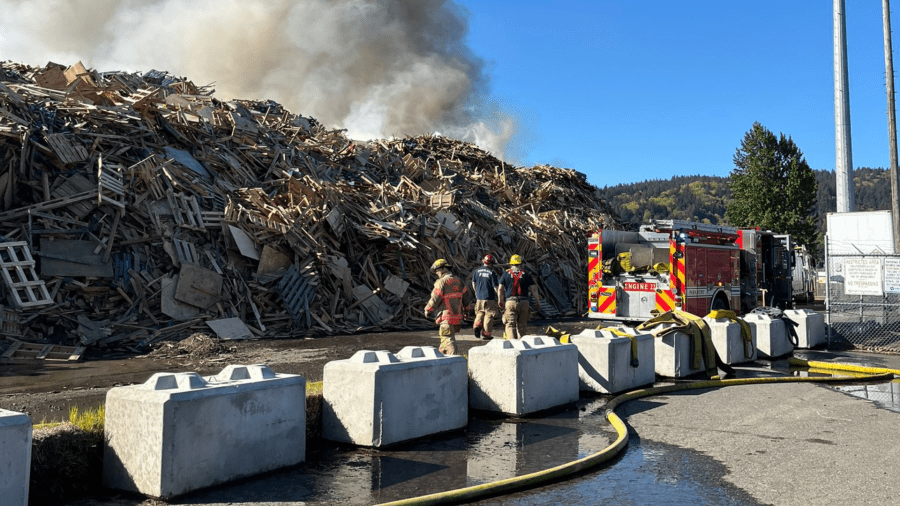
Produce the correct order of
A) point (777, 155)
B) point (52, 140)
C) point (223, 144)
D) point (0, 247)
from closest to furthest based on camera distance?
point (0, 247) → point (52, 140) → point (223, 144) → point (777, 155)

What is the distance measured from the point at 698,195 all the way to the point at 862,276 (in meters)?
163

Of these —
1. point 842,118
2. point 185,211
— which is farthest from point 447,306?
point 842,118

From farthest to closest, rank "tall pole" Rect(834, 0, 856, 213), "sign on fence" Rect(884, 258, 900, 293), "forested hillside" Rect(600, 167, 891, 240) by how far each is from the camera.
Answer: "forested hillside" Rect(600, 167, 891, 240), "tall pole" Rect(834, 0, 856, 213), "sign on fence" Rect(884, 258, 900, 293)

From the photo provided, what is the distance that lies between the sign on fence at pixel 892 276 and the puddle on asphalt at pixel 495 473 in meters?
9.63

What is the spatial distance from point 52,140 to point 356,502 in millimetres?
14680

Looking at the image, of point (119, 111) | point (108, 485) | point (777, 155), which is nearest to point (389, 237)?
point (119, 111)

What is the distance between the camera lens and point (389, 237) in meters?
19.7

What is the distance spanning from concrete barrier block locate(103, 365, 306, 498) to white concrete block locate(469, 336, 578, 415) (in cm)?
275

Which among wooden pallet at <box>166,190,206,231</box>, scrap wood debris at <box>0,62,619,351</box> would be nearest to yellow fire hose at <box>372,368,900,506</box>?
scrap wood debris at <box>0,62,619,351</box>

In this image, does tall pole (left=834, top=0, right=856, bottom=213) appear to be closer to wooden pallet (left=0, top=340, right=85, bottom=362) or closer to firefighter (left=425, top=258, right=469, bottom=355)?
firefighter (left=425, top=258, right=469, bottom=355)

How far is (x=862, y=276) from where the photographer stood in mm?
14289

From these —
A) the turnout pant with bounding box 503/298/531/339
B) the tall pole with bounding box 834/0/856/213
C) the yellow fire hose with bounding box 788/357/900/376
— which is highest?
the tall pole with bounding box 834/0/856/213

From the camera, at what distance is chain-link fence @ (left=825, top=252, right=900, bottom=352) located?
1398 centimetres

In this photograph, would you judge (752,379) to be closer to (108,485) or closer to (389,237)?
(108,485)
